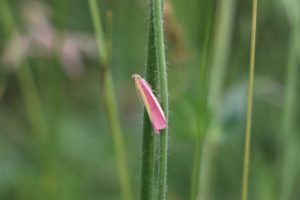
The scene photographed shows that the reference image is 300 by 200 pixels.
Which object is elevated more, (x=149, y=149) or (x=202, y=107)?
(x=202, y=107)

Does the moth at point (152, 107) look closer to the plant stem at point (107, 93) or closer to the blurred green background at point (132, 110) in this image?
the plant stem at point (107, 93)

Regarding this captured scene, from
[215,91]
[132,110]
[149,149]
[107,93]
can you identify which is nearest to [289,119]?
[215,91]

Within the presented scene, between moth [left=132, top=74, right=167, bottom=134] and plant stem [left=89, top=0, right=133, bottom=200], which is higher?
plant stem [left=89, top=0, right=133, bottom=200]

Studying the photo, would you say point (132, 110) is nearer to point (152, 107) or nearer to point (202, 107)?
point (202, 107)

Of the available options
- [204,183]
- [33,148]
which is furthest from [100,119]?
[204,183]

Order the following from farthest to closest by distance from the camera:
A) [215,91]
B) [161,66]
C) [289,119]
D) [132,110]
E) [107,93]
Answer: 1. [132,110]
2. [215,91]
3. [289,119]
4. [107,93]
5. [161,66]

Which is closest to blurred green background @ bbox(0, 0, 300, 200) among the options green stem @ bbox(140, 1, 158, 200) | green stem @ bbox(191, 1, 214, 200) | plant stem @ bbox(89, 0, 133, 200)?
plant stem @ bbox(89, 0, 133, 200)

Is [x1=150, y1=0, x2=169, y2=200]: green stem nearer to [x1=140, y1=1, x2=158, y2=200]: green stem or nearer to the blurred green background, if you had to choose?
[x1=140, y1=1, x2=158, y2=200]: green stem
